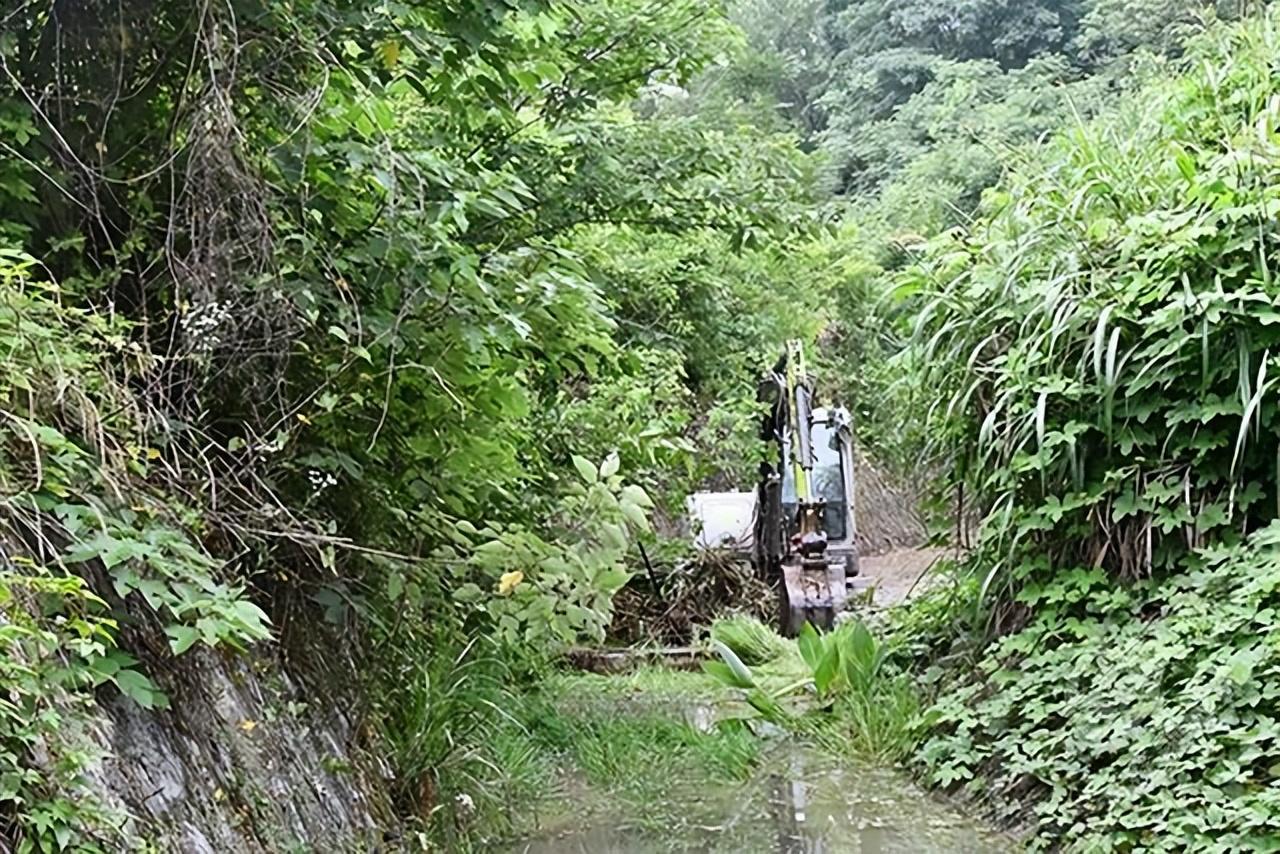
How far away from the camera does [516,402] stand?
3877 mm

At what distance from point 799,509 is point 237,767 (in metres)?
6.28

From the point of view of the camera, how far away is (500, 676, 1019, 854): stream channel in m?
4.14

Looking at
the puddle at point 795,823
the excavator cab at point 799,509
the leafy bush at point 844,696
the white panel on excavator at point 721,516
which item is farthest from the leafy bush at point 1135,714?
the white panel on excavator at point 721,516

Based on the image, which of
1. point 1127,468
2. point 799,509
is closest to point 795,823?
point 1127,468

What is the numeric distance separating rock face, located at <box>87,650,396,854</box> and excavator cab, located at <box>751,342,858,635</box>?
17.1ft

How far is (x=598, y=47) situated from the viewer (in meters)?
5.57

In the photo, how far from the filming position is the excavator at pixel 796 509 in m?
8.36

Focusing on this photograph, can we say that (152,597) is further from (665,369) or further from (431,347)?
(665,369)

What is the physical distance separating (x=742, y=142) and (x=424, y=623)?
340cm

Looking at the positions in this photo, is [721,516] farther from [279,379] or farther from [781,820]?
[279,379]

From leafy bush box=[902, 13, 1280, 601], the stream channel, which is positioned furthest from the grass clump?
leafy bush box=[902, 13, 1280, 601]

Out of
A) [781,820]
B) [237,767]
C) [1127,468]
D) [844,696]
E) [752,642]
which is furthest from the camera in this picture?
[752,642]

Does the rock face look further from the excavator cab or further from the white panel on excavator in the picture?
the white panel on excavator

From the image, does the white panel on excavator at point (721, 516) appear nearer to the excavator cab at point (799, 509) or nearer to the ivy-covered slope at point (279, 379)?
the excavator cab at point (799, 509)
